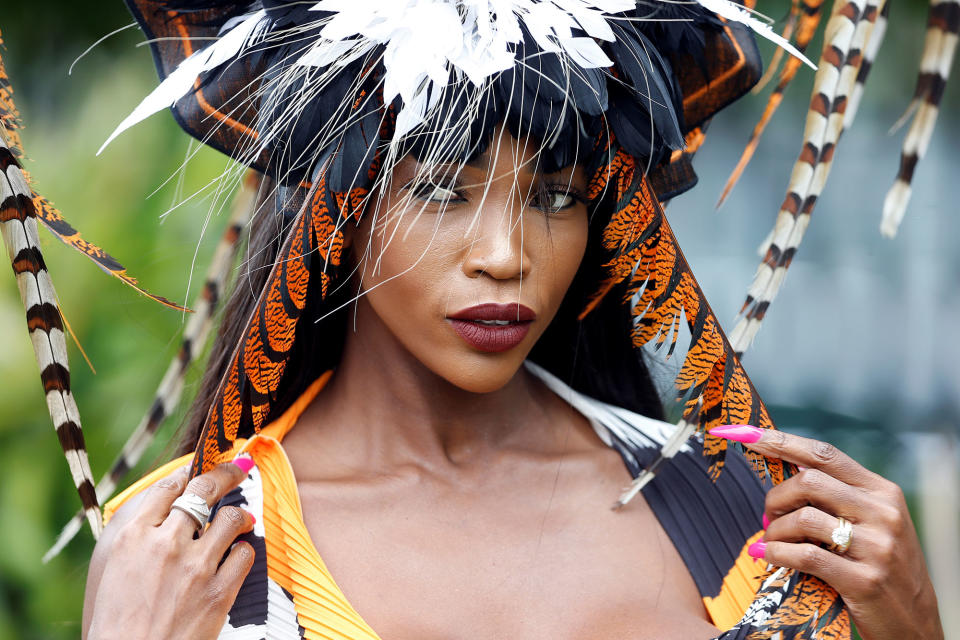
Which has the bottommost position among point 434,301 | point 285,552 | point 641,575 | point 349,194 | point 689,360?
point 641,575

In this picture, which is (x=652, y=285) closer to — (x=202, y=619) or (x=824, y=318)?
(x=202, y=619)

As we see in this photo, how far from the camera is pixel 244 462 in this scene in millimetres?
1256

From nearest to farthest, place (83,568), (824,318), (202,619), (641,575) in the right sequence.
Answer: (202,619) → (641,575) → (83,568) → (824,318)

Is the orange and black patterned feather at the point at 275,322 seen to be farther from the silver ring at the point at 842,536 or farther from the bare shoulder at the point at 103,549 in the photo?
the silver ring at the point at 842,536

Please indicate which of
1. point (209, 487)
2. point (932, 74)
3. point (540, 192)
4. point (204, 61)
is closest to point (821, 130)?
point (932, 74)

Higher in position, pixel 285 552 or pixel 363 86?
pixel 363 86

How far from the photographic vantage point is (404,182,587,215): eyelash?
1.16 meters

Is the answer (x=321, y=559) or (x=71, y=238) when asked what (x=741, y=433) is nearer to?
(x=321, y=559)

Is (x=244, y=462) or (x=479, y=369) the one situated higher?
(x=479, y=369)

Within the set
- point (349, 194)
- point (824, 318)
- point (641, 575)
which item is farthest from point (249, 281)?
point (824, 318)

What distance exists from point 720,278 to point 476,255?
236 centimetres

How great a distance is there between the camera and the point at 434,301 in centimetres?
118

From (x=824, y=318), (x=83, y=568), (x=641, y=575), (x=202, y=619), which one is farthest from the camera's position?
(x=824, y=318)

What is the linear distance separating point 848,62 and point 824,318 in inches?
88.0
